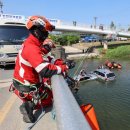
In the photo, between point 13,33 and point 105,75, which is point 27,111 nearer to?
point 13,33

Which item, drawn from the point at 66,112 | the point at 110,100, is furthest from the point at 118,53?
the point at 66,112

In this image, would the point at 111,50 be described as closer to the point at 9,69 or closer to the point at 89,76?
the point at 89,76

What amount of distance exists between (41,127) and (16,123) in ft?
2.27

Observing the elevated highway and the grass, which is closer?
the elevated highway

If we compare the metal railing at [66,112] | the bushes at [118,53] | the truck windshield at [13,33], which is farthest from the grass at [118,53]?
the metal railing at [66,112]

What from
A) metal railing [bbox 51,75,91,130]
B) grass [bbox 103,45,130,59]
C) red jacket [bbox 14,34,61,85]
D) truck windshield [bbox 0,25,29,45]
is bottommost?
grass [bbox 103,45,130,59]

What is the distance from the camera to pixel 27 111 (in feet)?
15.4

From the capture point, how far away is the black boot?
15.3 feet

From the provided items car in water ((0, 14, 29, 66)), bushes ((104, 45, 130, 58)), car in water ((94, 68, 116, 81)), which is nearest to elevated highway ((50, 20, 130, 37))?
bushes ((104, 45, 130, 58))

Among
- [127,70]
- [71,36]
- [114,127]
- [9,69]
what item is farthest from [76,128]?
[71,36]

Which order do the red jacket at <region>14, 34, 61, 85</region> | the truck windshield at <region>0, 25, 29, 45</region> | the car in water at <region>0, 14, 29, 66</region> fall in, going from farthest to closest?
the truck windshield at <region>0, 25, 29, 45</region>, the car in water at <region>0, 14, 29, 66</region>, the red jacket at <region>14, 34, 61, 85</region>

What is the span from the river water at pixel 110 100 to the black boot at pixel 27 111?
964 centimetres

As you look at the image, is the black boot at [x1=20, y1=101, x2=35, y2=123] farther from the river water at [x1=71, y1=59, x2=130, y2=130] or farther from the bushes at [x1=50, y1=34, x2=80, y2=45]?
the bushes at [x1=50, y1=34, x2=80, y2=45]

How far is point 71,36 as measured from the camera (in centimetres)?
8088
